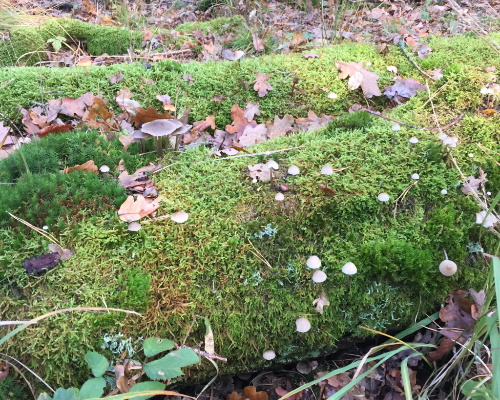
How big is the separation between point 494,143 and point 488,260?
1100 mm

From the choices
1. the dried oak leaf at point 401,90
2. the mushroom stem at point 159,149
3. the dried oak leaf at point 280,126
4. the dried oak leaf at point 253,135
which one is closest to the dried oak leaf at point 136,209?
the mushroom stem at point 159,149

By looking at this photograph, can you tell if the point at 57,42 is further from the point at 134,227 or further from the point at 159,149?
the point at 134,227

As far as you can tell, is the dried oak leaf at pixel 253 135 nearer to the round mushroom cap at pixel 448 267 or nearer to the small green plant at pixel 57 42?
the round mushroom cap at pixel 448 267

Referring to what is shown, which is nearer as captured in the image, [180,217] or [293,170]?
[180,217]

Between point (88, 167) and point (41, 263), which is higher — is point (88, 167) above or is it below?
above

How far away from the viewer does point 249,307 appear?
2158 millimetres

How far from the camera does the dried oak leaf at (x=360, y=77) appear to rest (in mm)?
3916

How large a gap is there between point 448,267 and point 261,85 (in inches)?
117

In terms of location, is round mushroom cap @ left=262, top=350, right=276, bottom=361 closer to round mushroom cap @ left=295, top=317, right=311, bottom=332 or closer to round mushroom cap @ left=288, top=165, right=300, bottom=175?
round mushroom cap @ left=295, top=317, right=311, bottom=332

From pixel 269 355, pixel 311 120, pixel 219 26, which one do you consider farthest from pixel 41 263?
pixel 219 26

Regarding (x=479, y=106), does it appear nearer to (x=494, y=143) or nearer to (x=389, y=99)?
(x=494, y=143)

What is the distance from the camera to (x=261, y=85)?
13.4 ft

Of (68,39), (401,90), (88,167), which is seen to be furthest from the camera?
(68,39)

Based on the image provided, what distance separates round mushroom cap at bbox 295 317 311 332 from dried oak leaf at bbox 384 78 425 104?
2.95 m
